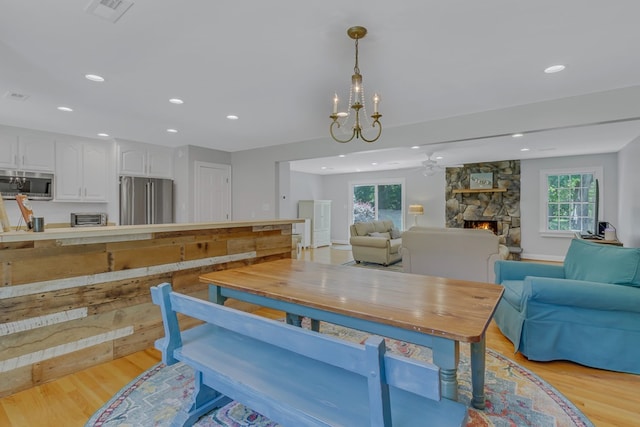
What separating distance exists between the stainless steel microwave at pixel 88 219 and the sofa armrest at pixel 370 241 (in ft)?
14.9

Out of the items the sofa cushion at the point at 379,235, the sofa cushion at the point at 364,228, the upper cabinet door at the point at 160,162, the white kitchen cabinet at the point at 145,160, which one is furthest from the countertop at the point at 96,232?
the sofa cushion at the point at 379,235

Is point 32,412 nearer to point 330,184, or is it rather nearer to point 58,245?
point 58,245

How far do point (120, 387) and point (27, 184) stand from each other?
3648 millimetres

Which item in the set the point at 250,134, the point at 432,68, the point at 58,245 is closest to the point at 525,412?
the point at 432,68

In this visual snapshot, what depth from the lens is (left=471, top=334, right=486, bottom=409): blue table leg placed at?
5.76ft

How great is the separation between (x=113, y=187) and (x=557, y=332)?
18.9ft

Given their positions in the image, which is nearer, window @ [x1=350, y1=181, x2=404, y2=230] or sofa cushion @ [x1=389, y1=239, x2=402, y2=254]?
sofa cushion @ [x1=389, y1=239, x2=402, y2=254]

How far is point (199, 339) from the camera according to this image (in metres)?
1.59

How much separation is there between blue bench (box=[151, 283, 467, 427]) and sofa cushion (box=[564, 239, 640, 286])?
2.27m

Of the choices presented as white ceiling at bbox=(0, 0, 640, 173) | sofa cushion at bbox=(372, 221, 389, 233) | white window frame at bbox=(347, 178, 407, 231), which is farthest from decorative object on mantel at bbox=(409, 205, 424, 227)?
white ceiling at bbox=(0, 0, 640, 173)

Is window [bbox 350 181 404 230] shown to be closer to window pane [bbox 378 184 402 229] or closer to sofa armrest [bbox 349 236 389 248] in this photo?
window pane [bbox 378 184 402 229]

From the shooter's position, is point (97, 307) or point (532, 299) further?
point (532, 299)

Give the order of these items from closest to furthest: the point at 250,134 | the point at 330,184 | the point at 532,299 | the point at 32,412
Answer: the point at 32,412
the point at 532,299
the point at 250,134
the point at 330,184

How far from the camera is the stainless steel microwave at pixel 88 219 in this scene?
4.48 meters
